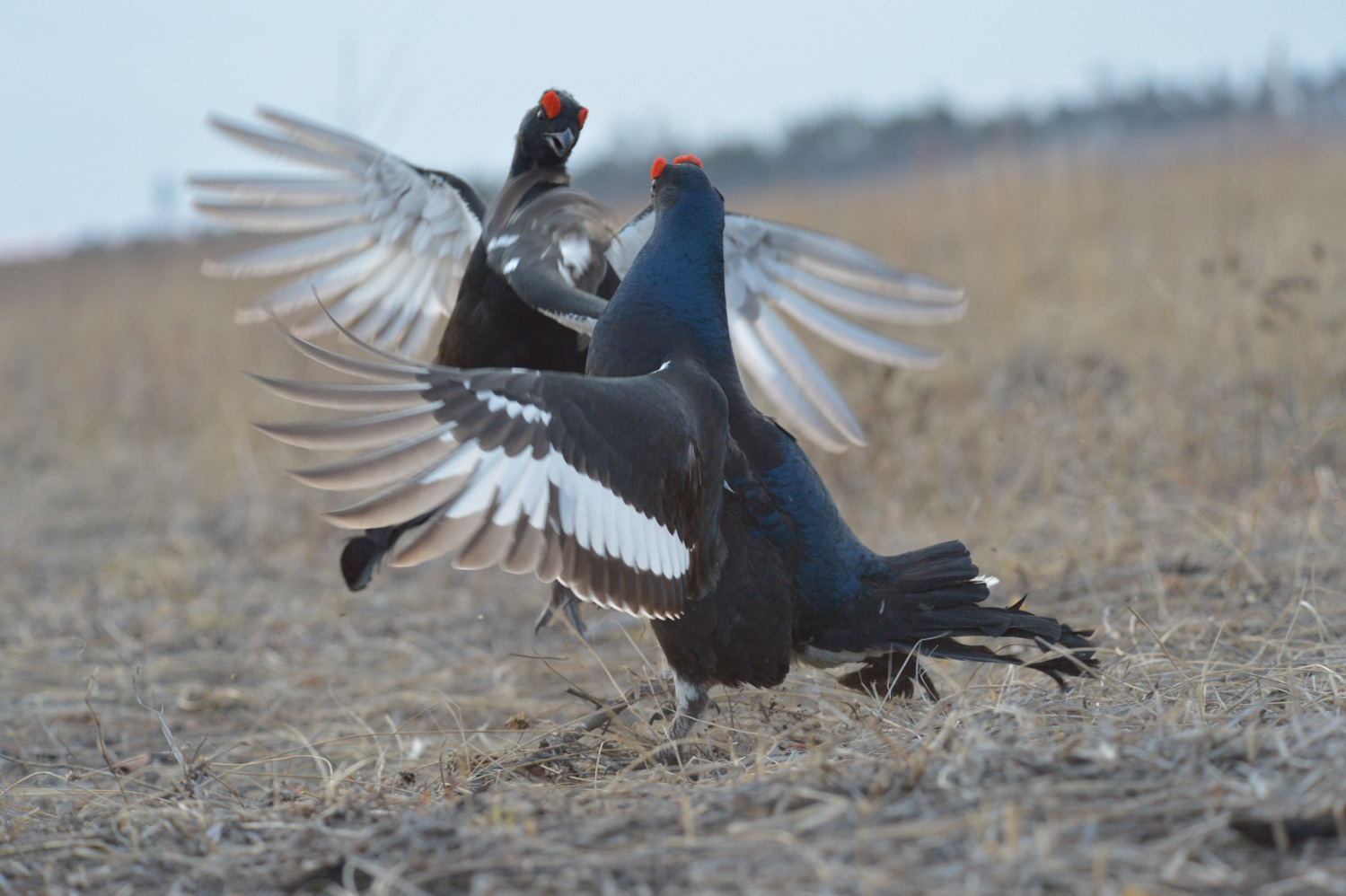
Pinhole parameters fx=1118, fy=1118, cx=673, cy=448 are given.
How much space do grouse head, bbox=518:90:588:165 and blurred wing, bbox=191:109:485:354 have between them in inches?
12.6

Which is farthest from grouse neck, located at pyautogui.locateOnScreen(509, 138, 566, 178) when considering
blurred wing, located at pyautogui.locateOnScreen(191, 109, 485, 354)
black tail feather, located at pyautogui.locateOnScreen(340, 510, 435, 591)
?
black tail feather, located at pyautogui.locateOnScreen(340, 510, 435, 591)

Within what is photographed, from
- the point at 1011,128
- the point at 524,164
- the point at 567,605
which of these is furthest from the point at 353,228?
the point at 1011,128

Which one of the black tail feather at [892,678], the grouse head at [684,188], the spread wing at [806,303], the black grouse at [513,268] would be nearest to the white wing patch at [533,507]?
the black tail feather at [892,678]

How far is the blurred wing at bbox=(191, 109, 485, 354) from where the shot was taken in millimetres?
3924

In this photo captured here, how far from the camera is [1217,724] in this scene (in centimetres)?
196

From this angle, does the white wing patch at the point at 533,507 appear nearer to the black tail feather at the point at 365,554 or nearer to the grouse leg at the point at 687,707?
the grouse leg at the point at 687,707

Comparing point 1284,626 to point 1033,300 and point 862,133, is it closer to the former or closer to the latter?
point 1033,300

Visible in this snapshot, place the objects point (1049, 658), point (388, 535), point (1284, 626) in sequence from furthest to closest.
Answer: point (388, 535), point (1284, 626), point (1049, 658)

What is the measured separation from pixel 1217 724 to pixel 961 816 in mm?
625

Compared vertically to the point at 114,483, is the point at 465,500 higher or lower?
higher

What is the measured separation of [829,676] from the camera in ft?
10.2

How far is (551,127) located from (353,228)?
0.92 metres

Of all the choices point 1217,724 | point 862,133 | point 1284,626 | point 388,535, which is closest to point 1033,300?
point 1284,626

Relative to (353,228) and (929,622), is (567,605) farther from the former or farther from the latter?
(353,228)
